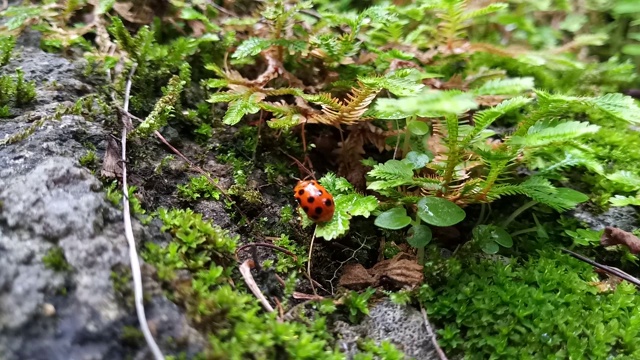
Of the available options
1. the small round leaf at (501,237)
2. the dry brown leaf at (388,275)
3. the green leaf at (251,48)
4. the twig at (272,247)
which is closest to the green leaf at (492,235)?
the small round leaf at (501,237)

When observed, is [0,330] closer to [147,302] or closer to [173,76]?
[147,302]

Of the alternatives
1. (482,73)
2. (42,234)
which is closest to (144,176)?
(42,234)

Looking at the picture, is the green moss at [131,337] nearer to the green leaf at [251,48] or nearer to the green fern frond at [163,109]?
the green fern frond at [163,109]

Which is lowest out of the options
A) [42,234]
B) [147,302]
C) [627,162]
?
[627,162]

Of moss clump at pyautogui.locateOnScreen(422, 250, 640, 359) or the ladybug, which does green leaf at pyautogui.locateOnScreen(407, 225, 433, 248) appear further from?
the ladybug

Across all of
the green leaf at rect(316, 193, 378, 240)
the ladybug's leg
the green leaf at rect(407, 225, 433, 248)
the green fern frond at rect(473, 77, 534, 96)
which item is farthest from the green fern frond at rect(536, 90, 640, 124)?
the ladybug's leg

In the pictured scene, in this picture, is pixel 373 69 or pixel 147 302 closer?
pixel 147 302

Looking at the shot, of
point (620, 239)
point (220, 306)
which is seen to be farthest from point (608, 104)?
point (220, 306)
